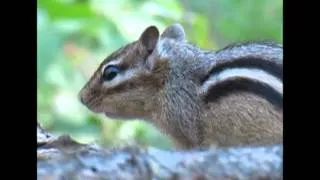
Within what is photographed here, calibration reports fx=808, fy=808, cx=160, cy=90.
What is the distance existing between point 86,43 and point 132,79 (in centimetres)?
70

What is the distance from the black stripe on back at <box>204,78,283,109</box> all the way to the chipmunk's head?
6.7 inches

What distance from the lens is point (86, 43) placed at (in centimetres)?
214

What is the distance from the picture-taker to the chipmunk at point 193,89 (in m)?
1.22

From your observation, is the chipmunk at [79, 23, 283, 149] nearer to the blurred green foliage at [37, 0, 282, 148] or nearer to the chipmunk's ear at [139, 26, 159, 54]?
the chipmunk's ear at [139, 26, 159, 54]

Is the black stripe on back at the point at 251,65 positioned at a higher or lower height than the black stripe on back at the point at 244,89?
higher

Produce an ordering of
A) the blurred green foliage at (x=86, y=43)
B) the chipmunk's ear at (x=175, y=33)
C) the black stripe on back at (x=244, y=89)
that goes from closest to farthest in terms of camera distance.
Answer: the black stripe on back at (x=244, y=89), the chipmunk's ear at (x=175, y=33), the blurred green foliage at (x=86, y=43)

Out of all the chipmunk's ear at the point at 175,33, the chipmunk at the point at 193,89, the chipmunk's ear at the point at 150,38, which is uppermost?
the chipmunk's ear at the point at 175,33

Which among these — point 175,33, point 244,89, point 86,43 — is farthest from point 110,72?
point 86,43

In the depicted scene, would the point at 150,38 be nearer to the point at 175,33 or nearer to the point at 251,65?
the point at 175,33

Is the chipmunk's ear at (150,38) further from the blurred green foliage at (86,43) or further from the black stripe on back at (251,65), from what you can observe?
the blurred green foliage at (86,43)

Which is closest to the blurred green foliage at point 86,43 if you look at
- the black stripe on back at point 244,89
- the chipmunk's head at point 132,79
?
the chipmunk's head at point 132,79

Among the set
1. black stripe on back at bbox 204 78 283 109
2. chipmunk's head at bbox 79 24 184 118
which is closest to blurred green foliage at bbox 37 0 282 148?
chipmunk's head at bbox 79 24 184 118

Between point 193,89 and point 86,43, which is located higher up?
point 86,43

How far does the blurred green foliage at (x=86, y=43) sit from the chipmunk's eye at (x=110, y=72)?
31cm
